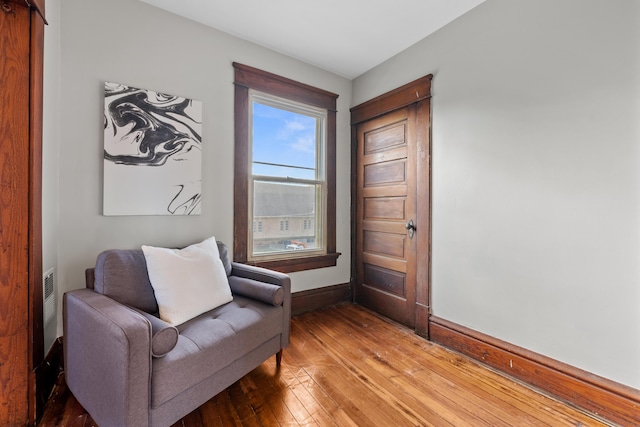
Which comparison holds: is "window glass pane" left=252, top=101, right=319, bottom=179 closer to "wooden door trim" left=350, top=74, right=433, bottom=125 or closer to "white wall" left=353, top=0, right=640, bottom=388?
"wooden door trim" left=350, top=74, right=433, bottom=125

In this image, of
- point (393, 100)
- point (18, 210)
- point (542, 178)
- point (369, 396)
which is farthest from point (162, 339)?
point (393, 100)

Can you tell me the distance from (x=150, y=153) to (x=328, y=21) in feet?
5.68

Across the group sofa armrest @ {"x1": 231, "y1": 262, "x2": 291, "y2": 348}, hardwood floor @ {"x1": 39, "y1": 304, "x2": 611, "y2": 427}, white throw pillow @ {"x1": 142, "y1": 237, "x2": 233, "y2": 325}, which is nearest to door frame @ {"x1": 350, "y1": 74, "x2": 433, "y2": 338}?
hardwood floor @ {"x1": 39, "y1": 304, "x2": 611, "y2": 427}

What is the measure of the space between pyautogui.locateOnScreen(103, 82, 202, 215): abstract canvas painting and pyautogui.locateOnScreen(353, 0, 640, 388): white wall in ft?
6.65

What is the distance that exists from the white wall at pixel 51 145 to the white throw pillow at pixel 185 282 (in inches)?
21.5

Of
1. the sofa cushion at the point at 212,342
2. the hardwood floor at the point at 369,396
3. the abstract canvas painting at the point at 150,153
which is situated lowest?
the hardwood floor at the point at 369,396

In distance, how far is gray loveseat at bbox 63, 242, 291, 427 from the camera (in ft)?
3.66

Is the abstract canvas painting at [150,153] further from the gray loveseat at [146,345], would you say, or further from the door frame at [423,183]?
the door frame at [423,183]

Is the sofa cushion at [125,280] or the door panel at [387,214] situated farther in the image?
the door panel at [387,214]

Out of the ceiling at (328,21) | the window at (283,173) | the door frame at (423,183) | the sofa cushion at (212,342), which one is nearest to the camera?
the sofa cushion at (212,342)

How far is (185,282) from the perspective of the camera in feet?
5.51

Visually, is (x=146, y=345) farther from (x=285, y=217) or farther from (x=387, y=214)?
(x=387, y=214)

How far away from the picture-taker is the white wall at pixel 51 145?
1.56 m

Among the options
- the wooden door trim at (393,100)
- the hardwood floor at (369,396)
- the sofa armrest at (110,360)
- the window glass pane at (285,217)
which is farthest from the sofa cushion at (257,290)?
the wooden door trim at (393,100)
